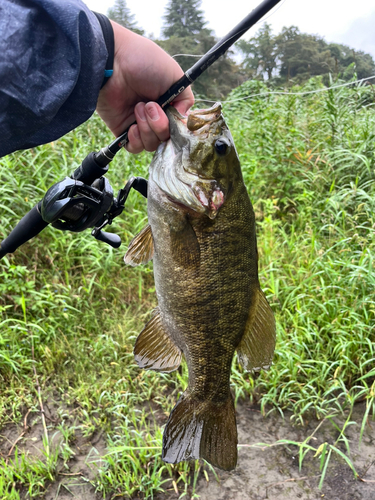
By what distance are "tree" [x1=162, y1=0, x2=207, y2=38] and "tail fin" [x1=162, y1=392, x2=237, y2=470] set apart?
37.7ft

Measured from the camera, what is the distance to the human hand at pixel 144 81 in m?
1.46

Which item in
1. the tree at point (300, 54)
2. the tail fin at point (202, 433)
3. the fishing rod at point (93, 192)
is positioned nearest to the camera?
the fishing rod at point (93, 192)

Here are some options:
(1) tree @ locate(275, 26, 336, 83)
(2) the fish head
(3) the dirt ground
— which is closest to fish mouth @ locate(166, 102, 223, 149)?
(2) the fish head

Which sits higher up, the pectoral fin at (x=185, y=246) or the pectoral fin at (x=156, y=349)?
the pectoral fin at (x=185, y=246)

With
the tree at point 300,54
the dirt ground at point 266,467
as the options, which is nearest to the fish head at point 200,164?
the dirt ground at point 266,467

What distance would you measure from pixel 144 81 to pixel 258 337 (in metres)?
1.19

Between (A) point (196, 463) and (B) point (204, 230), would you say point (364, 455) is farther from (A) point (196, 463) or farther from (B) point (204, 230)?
(B) point (204, 230)

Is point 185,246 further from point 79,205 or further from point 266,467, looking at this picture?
point 266,467

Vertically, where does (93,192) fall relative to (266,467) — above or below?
above

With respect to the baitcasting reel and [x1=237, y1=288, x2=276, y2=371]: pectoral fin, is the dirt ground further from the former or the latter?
the baitcasting reel

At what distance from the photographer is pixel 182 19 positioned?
10922 mm

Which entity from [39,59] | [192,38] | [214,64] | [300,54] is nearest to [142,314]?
[39,59]

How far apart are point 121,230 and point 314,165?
223 cm

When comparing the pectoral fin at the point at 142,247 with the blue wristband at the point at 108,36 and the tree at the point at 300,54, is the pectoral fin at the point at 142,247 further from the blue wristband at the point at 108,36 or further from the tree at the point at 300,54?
the tree at the point at 300,54
